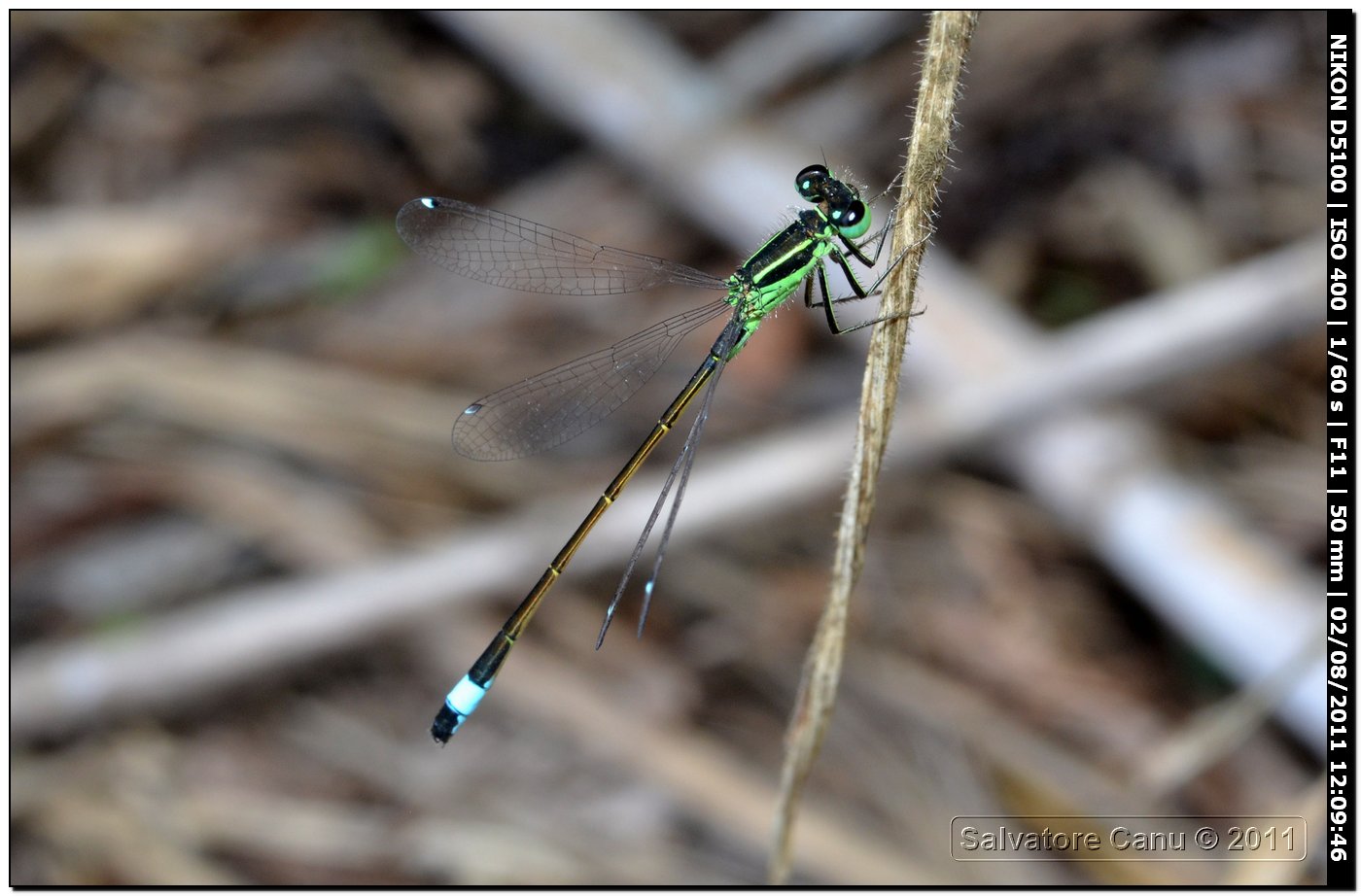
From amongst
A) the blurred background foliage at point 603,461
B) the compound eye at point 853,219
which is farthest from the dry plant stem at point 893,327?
the blurred background foliage at point 603,461

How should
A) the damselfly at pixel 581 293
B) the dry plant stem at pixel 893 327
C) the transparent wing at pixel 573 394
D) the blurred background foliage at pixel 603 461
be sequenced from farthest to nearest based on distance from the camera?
the blurred background foliage at pixel 603 461, the transparent wing at pixel 573 394, the damselfly at pixel 581 293, the dry plant stem at pixel 893 327

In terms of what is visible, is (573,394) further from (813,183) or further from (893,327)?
(893,327)

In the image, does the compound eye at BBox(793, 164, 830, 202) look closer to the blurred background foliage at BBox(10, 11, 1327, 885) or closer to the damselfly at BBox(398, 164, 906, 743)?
the damselfly at BBox(398, 164, 906, 743)

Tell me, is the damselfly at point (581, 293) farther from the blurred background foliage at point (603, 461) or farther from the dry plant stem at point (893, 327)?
the dry plant stem at point (893, 327)

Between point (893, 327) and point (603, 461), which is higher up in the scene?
point (603, 461)

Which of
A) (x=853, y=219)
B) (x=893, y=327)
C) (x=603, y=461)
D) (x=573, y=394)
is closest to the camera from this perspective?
(x=893, y=327)

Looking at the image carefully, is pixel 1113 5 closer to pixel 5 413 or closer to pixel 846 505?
pixel 846 505

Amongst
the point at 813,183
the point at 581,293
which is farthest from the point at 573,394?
the point at 813,183

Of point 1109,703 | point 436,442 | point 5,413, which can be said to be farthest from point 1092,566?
point 5,413
